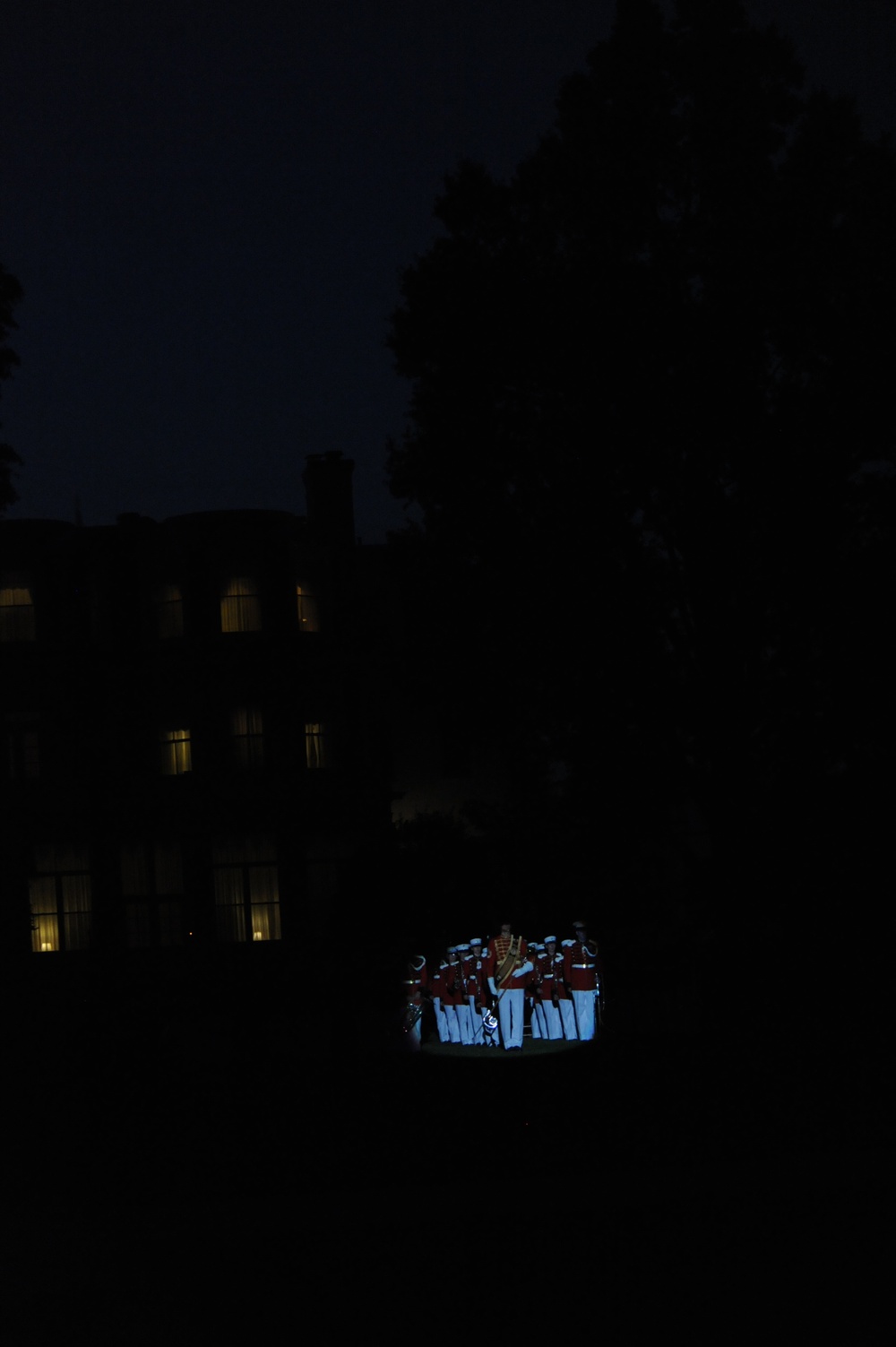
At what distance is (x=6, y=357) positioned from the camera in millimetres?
21719

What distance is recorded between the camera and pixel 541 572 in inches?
792

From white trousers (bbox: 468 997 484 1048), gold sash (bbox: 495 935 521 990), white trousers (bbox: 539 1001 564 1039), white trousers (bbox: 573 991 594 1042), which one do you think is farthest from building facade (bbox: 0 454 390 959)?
gold sash (bbox: 495 935 521 990)

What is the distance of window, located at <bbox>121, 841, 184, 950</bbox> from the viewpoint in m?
31.1

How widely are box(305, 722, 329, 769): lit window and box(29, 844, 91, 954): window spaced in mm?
4809

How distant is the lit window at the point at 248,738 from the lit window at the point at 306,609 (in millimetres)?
1996

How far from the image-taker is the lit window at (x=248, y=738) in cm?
3178

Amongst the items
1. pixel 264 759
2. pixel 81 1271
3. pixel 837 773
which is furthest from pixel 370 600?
pixel 81 1271

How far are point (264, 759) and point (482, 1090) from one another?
13868mm

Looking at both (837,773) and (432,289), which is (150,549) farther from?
(837,773)

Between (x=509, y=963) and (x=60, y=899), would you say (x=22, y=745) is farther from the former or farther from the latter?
(x=509, y=963)

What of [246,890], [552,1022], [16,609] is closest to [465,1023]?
[552,1022]

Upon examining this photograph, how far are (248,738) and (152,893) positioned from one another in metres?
3.56

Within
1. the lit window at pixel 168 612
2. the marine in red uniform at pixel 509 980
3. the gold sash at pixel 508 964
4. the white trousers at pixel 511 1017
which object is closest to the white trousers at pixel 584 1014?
the marine in red uniform at pixel 509 980

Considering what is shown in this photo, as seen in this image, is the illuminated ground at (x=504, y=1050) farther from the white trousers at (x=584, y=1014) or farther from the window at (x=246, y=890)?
the window at (x=246, y=890)
